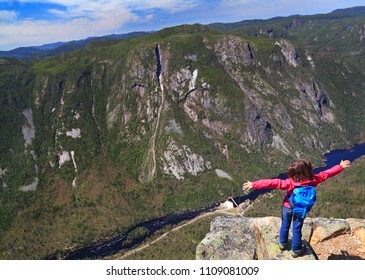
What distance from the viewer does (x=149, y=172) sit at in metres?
162

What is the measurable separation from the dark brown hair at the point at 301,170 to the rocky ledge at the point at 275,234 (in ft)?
14.1

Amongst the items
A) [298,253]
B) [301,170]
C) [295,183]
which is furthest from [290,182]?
[298,253]

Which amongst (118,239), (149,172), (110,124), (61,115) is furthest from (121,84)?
(118,239)

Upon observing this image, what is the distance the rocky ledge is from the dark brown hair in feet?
14.1

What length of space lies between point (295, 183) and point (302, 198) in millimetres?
551

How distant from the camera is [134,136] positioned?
17562 cm

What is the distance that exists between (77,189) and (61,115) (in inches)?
1643

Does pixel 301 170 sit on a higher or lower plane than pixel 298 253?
higher

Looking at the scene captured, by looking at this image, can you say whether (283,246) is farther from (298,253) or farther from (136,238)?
(136,238)

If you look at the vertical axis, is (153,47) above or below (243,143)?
above

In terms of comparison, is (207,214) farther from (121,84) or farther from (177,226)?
(121,84)

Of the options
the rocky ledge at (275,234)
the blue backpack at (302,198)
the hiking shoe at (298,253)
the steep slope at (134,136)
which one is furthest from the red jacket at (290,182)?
the steep slope at (134,136)

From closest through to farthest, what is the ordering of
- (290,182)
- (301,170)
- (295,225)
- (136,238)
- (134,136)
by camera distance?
(301,170)
(290,182)
(295,225)
(136,238)
(134,136)
